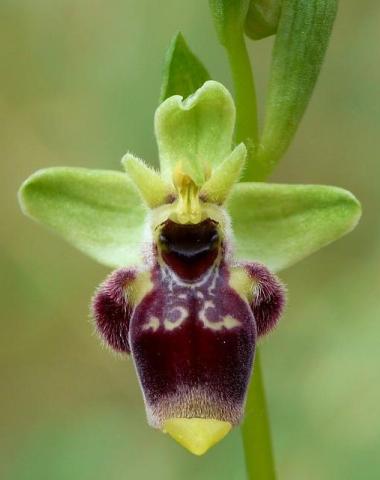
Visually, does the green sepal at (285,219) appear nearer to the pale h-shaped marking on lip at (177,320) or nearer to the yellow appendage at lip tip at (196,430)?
the pale h-shaped marking on lip at (177,320)

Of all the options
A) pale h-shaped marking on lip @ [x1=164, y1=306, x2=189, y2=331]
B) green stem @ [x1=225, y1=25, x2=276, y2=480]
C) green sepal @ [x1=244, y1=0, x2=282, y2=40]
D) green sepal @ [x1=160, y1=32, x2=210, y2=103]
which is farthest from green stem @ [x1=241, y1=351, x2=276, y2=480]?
green sepal @ [x1=244, y1=0, x2=282, y2=40]

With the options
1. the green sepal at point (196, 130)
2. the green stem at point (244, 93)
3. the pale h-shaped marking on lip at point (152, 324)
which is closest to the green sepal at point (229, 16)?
the green stem at point (244, 93)

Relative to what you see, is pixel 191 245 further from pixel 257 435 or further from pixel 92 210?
pixel 257 435

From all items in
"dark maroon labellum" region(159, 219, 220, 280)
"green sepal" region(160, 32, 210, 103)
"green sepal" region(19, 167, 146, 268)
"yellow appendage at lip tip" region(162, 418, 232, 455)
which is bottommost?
"yellow appendage at lip tip" region(162, 418, 232, 455)

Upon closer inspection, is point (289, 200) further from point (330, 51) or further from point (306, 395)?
point (330, 51)

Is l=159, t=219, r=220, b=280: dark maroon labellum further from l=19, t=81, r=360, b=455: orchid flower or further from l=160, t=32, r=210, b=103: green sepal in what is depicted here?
l=160, t=32, r=210, b=103: green sepal
